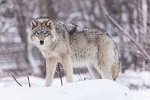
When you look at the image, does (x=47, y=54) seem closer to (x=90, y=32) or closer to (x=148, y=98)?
(x=90, y=32)

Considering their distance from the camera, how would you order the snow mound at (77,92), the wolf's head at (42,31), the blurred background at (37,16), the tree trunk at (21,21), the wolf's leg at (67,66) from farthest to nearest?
the tree trunk at (21,21)
the blurred background at (37,16)
the wolf's leg at (67,66)
the wolf's head at (42,31)
the snow mound at (77,92)

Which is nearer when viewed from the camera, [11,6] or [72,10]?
[11,6]

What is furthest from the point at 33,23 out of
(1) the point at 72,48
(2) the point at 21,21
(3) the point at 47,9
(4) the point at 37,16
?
(3) the point at 47,9

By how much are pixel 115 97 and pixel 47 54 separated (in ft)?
9.27

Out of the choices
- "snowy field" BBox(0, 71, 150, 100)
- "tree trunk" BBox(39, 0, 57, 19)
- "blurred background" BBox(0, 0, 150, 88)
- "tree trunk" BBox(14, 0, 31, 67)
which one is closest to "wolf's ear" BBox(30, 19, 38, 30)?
"snowy field" BBox(0, 71, 150, 100)

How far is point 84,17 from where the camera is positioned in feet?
88.3

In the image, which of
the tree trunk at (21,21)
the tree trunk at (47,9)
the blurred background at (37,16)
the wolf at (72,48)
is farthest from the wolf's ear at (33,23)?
the tree trunk at (47,9)

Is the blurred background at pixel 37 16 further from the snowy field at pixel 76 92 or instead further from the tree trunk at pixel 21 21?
the snowy field at pixel 76 92

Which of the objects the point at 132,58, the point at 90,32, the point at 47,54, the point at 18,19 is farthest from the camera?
the point at 18,19

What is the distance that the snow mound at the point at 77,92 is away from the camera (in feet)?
14.8

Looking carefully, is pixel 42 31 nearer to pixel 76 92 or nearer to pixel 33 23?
pixel 33 23

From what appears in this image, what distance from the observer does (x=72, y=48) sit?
7523 millimetres

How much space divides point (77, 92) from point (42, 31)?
8.71ft

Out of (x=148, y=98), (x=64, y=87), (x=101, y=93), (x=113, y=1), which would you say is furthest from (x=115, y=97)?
(x=113, y=1)
